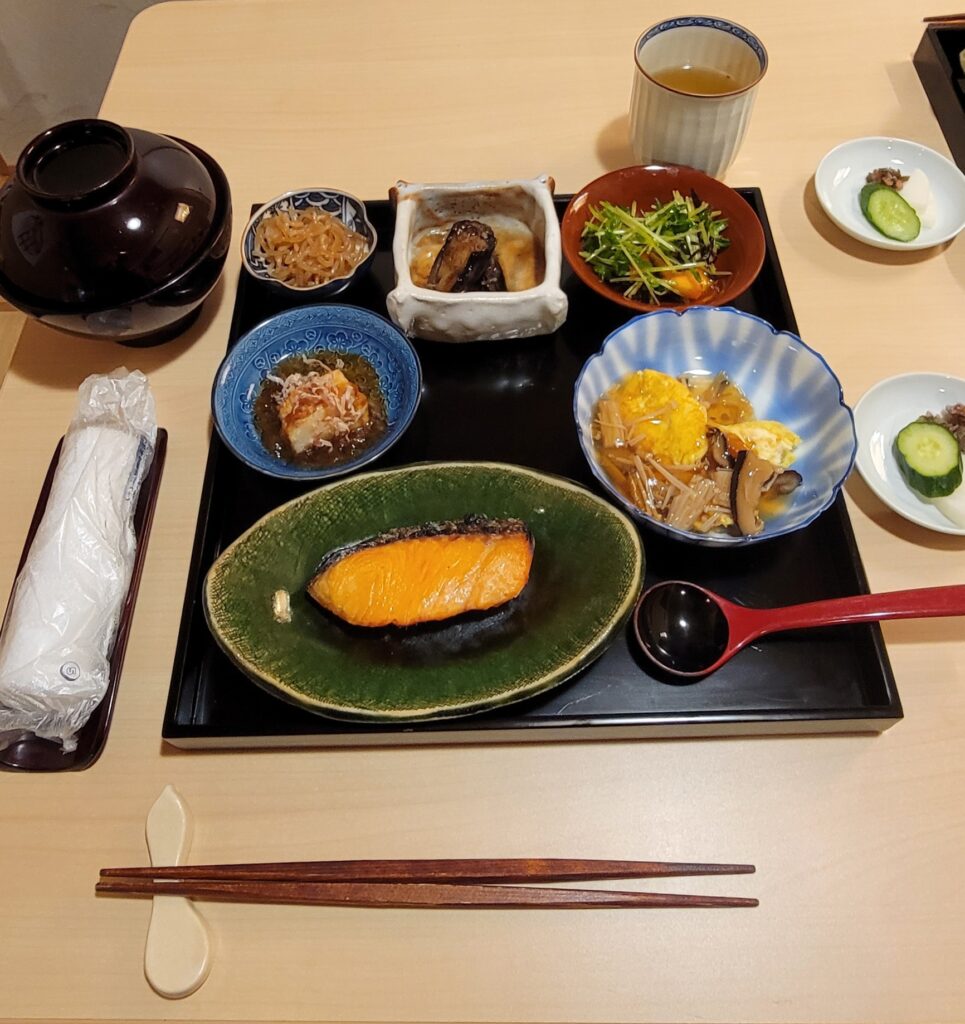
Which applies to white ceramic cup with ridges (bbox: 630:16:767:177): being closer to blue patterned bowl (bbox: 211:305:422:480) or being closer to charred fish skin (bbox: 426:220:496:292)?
charred fish skin (bbox: 426:220:496:292)

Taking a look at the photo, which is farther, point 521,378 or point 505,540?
point 521,378

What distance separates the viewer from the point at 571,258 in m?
1.67

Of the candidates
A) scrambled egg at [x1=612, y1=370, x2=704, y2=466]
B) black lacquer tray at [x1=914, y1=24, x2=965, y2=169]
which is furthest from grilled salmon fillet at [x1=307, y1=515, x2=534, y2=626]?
black lacquer tray at [x1=914, y1=24, x2=965, y2=169]

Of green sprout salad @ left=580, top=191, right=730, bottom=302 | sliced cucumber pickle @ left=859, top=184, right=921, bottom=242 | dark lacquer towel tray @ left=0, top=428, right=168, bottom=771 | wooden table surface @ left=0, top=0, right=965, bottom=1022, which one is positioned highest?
green sprout salad @ left=580, top=191, right=730, bottom=302

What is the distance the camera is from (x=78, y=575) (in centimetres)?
131

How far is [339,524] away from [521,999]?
81 centimetres

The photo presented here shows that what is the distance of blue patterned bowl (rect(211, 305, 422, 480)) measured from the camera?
4.87 ft

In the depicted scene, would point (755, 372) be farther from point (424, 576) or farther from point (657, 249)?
point (424, 576)

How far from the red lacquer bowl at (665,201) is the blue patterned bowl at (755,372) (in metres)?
0.08

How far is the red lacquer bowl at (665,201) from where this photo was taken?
1658mm

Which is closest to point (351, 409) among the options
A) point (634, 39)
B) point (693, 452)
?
point (693, 452)

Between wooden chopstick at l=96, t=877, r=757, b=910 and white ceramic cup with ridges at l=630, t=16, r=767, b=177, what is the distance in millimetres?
1585

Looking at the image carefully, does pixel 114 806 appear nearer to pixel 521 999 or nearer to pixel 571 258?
pixel 521 999

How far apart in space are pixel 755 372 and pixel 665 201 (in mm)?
499
